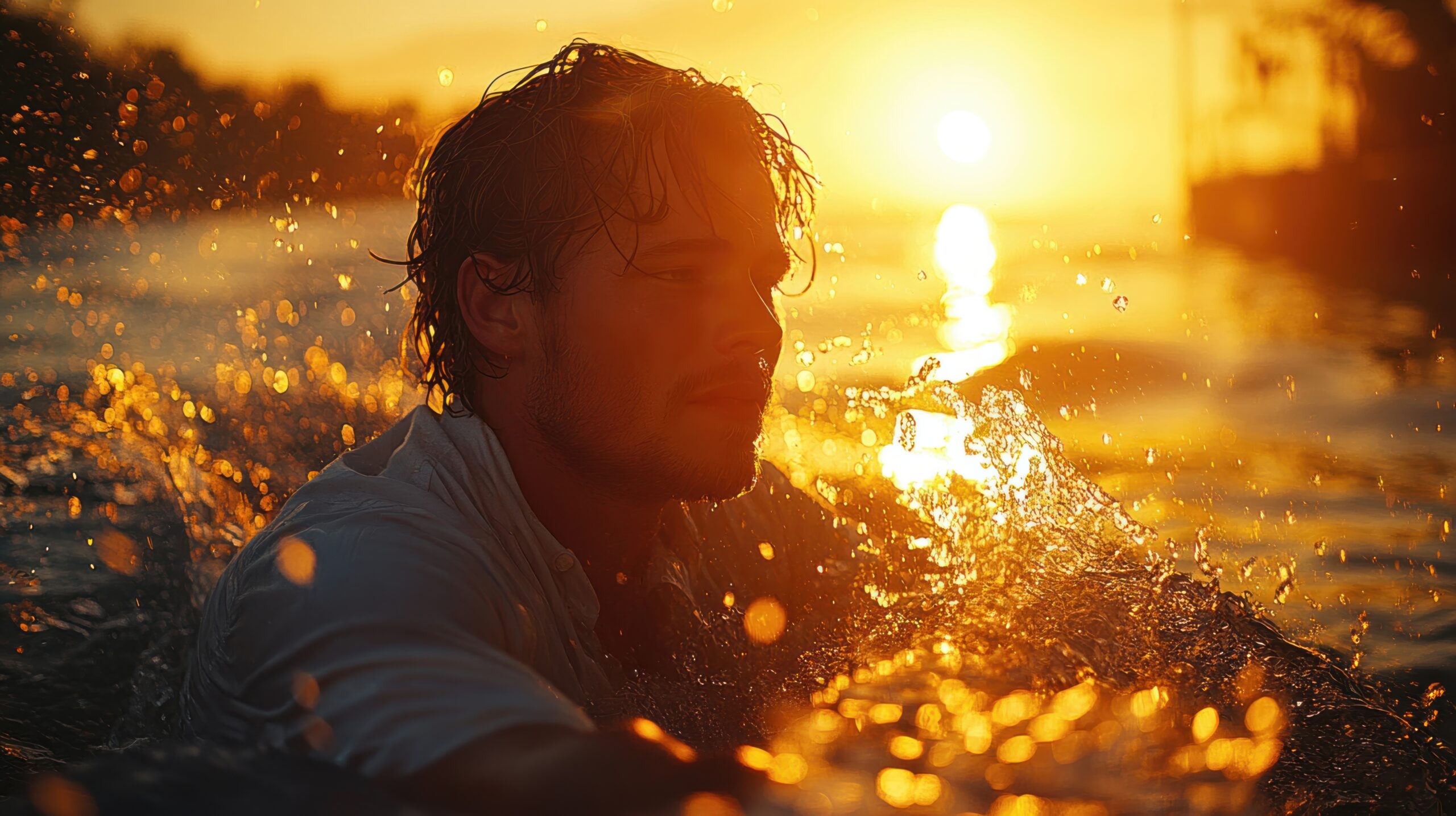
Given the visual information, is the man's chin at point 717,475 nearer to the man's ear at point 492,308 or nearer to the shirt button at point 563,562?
the shirt button at point 563,562

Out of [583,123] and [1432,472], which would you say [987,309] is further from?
[583,123]

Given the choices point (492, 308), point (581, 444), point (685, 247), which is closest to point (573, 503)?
point (581, 444)

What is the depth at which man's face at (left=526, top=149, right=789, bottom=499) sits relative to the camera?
2.52 m

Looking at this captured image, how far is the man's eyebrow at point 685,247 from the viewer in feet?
8.25

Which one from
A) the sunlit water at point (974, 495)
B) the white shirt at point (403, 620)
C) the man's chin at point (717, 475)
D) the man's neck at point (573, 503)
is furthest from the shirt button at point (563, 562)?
the sunlit water at point (974, 495)

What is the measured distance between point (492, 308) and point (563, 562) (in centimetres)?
81

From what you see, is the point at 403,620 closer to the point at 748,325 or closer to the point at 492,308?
the point at 748,325

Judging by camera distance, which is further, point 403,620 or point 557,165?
point 557,165

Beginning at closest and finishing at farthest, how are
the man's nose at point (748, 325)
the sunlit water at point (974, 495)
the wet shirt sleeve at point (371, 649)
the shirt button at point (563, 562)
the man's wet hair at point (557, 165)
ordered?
the wet shirt sleeve at point (371, 649) → the sunlit water at point (974, 495) → the shirt button at point (563, 562) → the man's nose at point (748, 325) → the man's wet hair at point (557, 165)

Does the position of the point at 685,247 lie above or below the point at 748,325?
above

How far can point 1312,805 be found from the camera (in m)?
1.88

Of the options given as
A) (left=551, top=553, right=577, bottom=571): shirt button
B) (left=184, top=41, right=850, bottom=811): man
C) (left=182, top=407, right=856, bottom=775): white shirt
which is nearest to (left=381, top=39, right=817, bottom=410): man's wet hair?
(left=184, top=41, right=850, bottom=811): man

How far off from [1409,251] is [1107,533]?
37.2 feet

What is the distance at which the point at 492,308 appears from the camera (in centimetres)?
278
